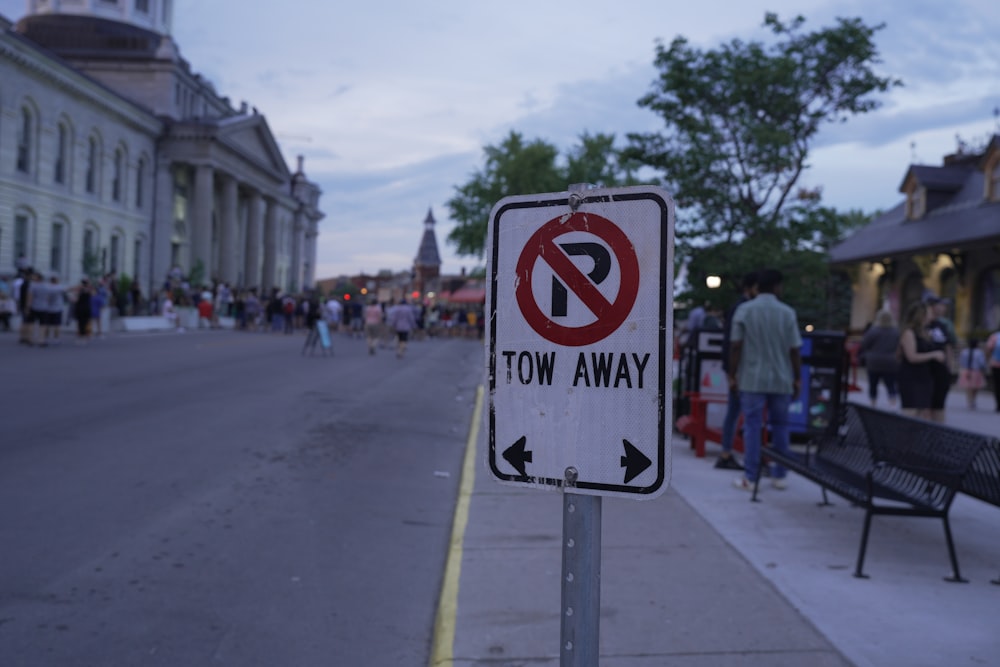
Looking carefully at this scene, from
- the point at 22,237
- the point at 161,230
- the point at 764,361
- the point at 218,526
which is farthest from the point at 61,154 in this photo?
the point at 764,361

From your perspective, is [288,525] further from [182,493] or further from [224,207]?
[224,207]

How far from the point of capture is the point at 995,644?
4254 millimetres

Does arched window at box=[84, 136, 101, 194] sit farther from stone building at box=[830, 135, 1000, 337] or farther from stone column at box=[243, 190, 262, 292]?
stone building at box=[830, 135, 1000, 337]

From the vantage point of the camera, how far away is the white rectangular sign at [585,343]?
2205mm

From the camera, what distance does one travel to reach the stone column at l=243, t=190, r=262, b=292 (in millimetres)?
72188

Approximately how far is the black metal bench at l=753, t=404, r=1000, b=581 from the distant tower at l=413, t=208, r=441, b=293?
110m

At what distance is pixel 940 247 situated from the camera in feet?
79.9

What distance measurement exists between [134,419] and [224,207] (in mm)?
57173

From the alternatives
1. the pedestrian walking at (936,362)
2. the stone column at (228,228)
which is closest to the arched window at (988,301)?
the pedestrian walking at (936,362)

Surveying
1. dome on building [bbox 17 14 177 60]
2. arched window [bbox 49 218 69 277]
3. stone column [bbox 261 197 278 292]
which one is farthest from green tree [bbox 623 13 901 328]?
stone column [bbox 261 197 278 292]

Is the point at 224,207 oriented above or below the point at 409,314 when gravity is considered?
above

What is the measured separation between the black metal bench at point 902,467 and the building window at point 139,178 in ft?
169

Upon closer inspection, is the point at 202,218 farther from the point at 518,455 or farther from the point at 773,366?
the point at 518,455

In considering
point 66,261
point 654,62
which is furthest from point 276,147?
point 654,62
